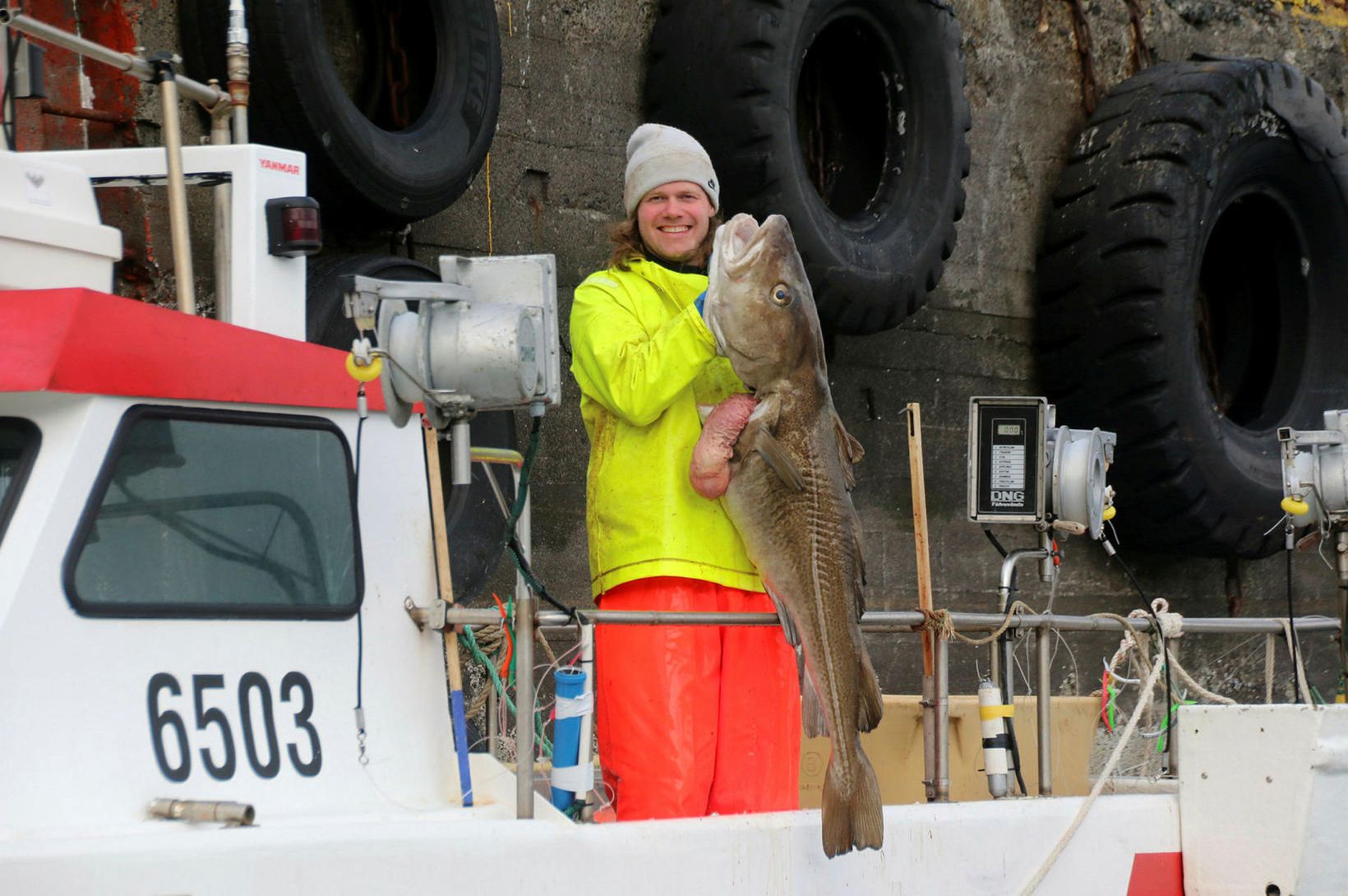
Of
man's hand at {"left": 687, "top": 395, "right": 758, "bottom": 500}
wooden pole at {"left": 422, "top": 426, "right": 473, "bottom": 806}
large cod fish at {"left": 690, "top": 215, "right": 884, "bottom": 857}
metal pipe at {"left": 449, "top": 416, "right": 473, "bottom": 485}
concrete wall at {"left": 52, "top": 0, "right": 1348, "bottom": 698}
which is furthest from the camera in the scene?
concrete wall at {"left": 52, "top": 0, "right": 1348, "bottom": 698}

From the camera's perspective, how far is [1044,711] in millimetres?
3992

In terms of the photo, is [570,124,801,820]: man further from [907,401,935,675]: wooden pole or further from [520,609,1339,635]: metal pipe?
[907,401,935,675]: wooden pole

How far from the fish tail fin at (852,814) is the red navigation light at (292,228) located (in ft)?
5.11

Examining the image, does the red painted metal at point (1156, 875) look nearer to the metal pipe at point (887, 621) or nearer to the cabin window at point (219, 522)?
the metal pipe at point (887, 621)

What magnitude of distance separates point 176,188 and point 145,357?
0.63m

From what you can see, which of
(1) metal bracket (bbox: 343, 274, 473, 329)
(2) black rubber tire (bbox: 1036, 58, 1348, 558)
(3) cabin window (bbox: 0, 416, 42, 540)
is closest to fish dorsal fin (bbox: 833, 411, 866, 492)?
(1) metal bracket (bbox: 343, 274, 473, 329)

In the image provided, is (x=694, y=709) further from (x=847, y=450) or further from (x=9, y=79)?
(x=9, y=79)

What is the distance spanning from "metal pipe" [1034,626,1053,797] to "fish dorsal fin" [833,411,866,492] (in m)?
0.73

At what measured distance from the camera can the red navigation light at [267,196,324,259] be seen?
3.36 metres

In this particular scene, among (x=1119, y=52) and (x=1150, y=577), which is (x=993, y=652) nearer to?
(x=1150, y=577)

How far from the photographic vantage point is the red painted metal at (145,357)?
105 inches

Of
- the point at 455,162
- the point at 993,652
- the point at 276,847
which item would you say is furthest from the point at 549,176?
the point at 276,847

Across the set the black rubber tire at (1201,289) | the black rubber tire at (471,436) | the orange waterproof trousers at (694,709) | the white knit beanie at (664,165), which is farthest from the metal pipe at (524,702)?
the black rubber tire at (1201,289)

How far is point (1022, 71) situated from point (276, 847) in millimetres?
7340
